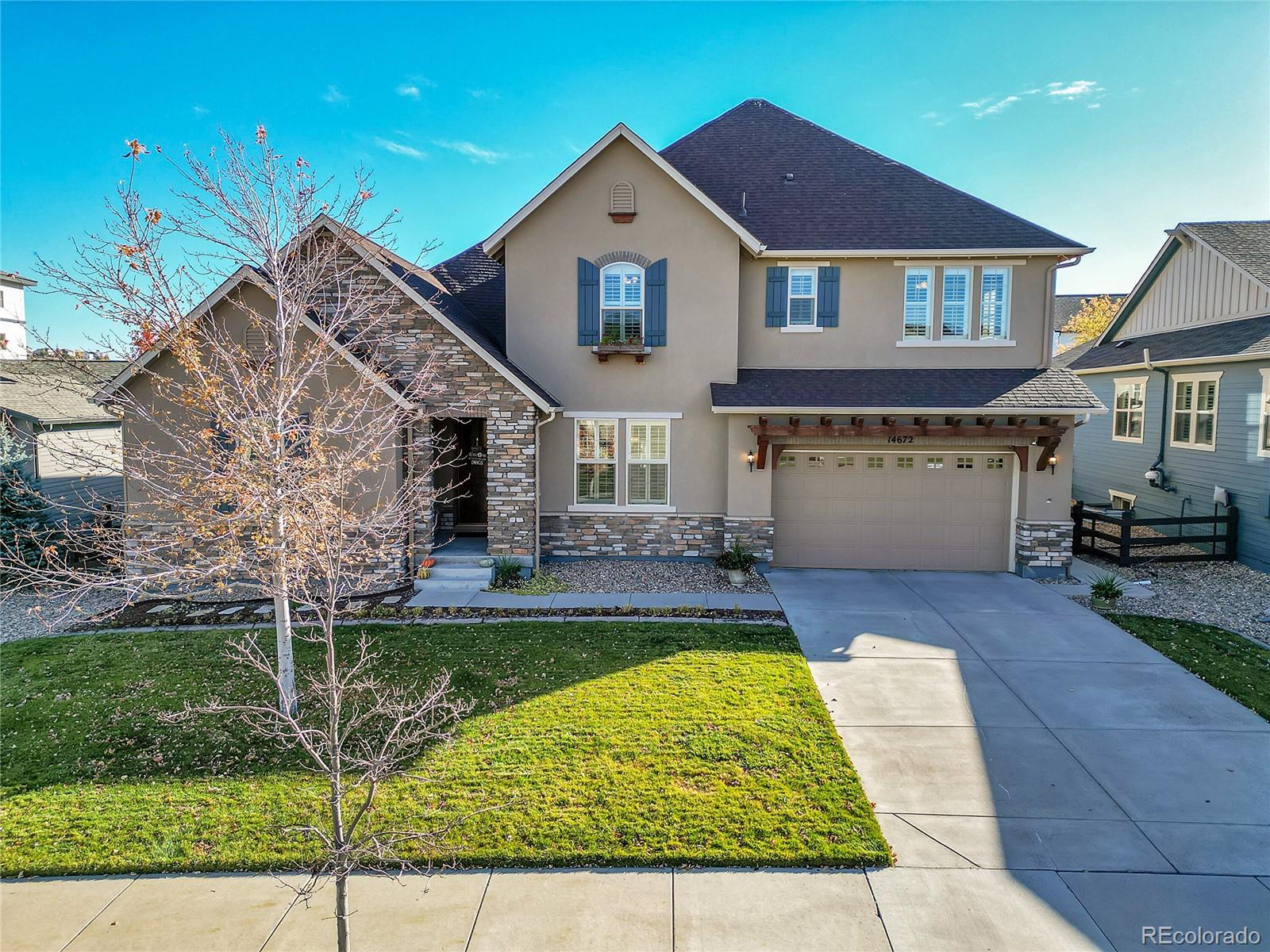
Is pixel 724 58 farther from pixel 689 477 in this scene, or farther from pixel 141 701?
pixel 141 701

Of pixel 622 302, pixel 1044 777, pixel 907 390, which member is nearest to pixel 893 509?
pixel 907 390

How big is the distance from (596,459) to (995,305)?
27.9 ft

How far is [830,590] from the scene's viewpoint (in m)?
11.6

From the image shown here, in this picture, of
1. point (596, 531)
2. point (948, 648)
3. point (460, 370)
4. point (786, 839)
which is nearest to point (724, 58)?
point (460, 370)

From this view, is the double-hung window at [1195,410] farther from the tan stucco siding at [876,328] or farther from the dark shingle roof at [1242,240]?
the tan stucco siding at [876,328]

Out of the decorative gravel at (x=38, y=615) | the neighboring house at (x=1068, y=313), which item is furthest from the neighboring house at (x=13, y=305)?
the neighboring house at (x=1068, y=313)

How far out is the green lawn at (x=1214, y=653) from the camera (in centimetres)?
767

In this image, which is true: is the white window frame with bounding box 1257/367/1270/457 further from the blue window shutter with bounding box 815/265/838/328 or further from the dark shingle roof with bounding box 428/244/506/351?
the dark shingle roof with bounding box 428/244/506/351

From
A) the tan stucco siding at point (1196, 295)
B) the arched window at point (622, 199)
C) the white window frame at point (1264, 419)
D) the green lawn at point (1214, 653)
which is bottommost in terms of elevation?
the green lawn at point (1214, 653)

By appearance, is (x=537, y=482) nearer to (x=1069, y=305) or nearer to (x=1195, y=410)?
(x=1195, y=410)

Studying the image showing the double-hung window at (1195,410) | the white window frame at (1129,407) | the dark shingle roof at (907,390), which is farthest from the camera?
the white window frame at (1129,407)

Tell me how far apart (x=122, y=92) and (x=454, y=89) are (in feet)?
18.8

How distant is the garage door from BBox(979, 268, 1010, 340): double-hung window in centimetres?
253

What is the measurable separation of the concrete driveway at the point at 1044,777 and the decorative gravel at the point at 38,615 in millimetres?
10841
